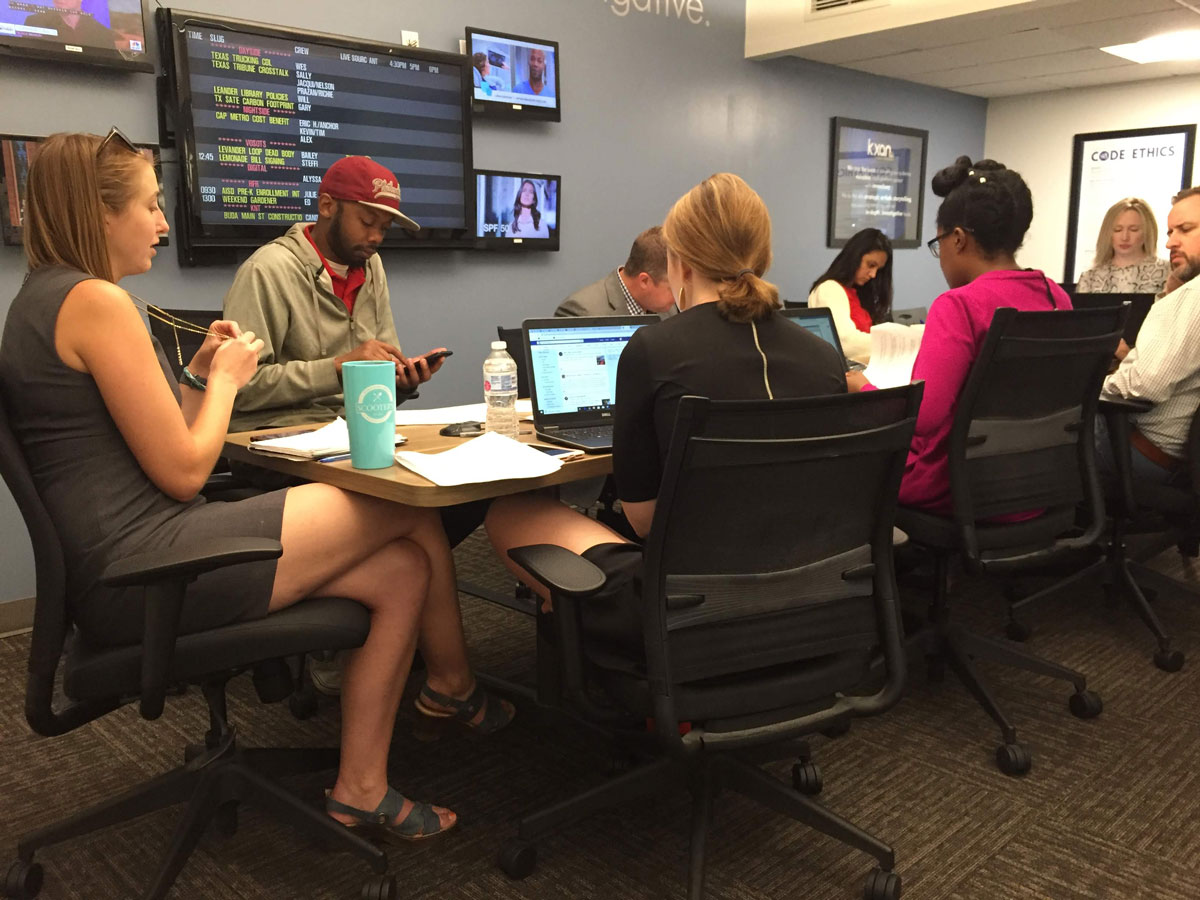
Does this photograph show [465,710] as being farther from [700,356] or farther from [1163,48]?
[1163,48]

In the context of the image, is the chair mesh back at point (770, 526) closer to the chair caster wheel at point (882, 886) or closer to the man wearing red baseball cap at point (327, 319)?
the chair caster wheel at point (882, 886)

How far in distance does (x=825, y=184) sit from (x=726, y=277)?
412 centimetres

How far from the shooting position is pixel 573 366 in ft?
7.05

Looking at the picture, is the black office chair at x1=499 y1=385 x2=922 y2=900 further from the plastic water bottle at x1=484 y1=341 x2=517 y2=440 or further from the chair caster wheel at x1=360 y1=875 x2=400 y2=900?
the plastic water bottle at x1=484 y1=341 x2=517 y2=440

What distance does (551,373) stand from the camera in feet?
6.93

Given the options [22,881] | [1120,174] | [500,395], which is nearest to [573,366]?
[500,395]

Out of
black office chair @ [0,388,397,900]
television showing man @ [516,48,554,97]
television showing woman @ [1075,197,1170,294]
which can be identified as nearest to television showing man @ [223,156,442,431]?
black office chair @ [0,388,397,900]

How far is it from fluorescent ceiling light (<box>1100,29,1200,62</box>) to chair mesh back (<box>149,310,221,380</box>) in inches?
A: 185

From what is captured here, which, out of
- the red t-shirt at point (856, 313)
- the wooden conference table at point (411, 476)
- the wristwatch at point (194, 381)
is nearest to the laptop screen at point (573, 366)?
the wooden conference table at point (411, 476)

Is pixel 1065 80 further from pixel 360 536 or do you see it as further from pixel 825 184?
pixel 360 536

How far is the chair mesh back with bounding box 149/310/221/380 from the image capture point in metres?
2.39

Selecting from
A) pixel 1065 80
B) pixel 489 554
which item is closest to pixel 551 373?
pixel 489 554

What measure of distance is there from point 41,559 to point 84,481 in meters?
0.13

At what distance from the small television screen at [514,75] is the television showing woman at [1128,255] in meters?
2.56
